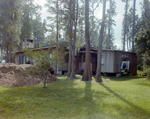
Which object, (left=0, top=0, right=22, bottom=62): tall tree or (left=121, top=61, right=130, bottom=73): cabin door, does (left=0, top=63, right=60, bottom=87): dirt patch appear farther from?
(left=121, top=61, right=130, bottom=73): cabin door

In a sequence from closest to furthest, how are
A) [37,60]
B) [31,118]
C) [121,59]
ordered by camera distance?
[31,118], [37,60], [121,59]

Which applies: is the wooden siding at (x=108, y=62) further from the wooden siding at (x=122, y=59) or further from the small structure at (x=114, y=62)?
the wooden siding at (x=122, y=59)

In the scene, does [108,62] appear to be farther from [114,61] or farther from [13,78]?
[13,78]

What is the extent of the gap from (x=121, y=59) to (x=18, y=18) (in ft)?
45.7

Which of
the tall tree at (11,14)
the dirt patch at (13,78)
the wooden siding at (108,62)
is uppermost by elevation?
the tall tree at (11,14)

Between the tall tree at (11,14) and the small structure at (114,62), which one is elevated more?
the tall tree at (11,14)

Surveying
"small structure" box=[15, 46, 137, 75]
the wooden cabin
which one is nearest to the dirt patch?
"small structure" box=[15, 46, 137, 75]

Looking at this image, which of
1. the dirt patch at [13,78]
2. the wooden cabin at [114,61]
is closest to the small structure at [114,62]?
the wooden cabin at [114,61]

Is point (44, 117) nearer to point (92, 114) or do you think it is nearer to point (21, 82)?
point (92, 114)

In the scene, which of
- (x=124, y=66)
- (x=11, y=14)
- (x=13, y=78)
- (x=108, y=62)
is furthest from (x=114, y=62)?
(x=11, y=14)

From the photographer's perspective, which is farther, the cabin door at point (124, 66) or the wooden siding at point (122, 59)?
the cabin door at point (124, 66)

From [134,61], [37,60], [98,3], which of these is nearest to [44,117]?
[37,60]

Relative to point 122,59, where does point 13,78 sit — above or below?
below

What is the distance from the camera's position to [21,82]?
28.7 ft
